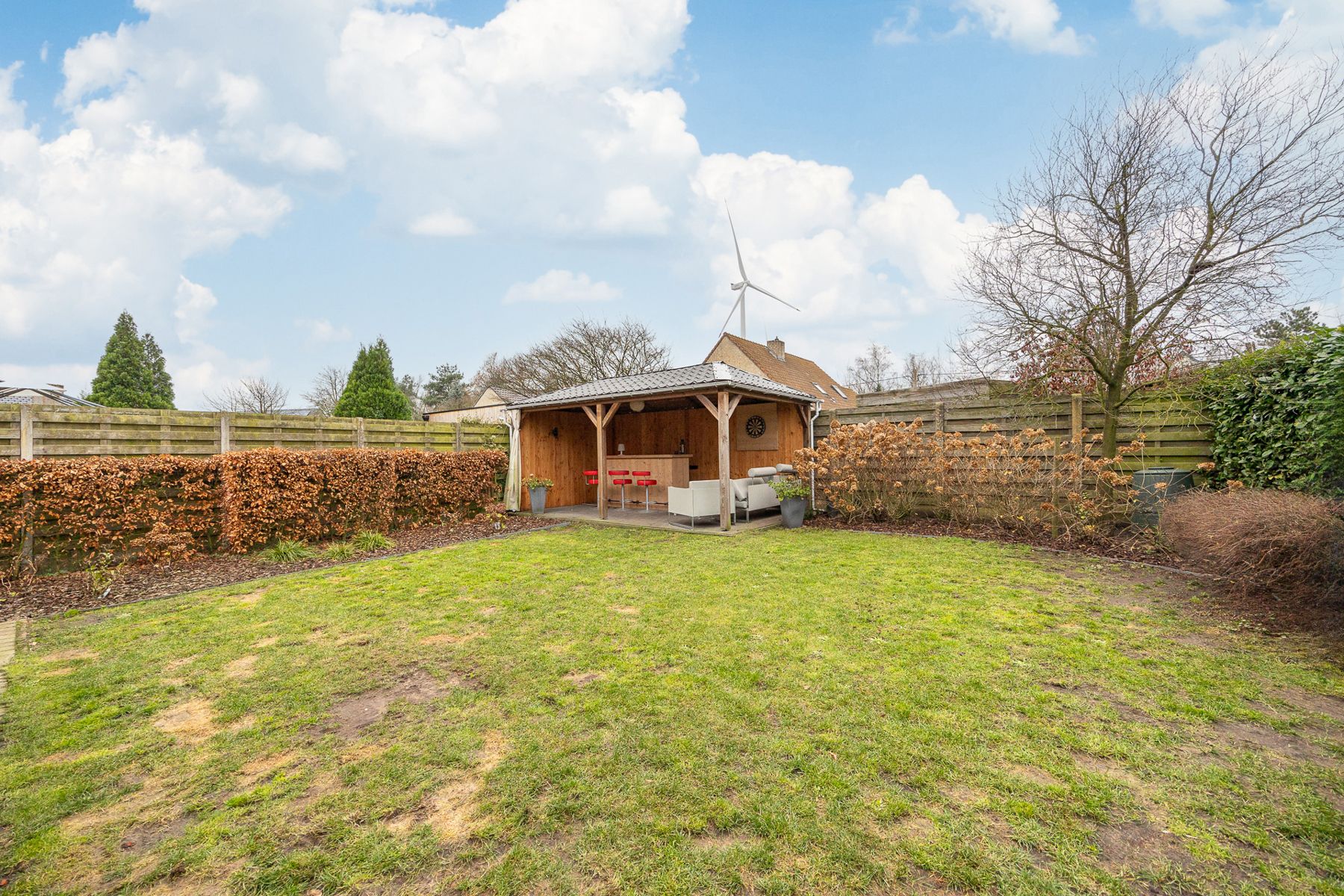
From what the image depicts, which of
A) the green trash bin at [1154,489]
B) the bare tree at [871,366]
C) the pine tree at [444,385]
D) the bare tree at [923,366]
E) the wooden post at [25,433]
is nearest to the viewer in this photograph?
the wooden post at [25,433]

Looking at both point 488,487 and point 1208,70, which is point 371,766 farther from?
point 1208,70

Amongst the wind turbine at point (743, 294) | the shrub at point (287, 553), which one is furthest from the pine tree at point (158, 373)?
the wind turbine at point (743, 294)

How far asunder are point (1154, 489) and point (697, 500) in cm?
571

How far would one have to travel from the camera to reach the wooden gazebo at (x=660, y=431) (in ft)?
27.9

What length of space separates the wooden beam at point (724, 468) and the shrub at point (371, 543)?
480cm

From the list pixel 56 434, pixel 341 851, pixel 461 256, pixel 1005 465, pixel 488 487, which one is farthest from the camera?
pixel 461 256

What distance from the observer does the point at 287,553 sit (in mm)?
6402

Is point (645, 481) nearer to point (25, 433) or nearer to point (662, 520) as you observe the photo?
point (662, 520)

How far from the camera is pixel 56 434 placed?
18.9 feet

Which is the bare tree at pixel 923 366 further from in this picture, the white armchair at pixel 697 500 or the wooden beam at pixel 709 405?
the wooden beam at pixel 709 405

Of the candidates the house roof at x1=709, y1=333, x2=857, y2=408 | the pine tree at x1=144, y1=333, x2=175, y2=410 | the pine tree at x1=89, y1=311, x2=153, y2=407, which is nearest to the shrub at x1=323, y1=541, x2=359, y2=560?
the house roof at x1=709, y1=333, x2=857, y2=408

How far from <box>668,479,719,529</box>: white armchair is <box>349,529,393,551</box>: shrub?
13.9 feet

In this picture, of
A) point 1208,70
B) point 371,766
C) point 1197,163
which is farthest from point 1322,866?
point 1208,70

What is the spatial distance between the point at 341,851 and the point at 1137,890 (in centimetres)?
238
